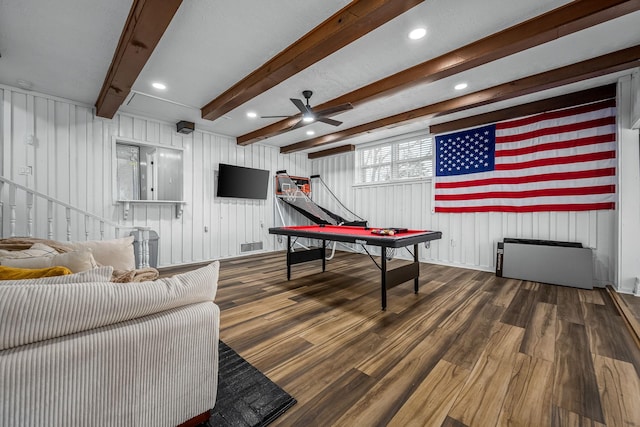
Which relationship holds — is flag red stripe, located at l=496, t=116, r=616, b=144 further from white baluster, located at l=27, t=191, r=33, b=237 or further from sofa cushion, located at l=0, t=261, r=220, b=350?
white baluster, located at l=27, t=191, r=33, b=237

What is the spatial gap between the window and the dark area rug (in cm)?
491

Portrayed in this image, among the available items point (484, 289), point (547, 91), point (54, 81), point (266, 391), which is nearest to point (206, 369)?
point (266, 391)

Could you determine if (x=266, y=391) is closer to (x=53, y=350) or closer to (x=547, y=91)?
(x=53, y=350)

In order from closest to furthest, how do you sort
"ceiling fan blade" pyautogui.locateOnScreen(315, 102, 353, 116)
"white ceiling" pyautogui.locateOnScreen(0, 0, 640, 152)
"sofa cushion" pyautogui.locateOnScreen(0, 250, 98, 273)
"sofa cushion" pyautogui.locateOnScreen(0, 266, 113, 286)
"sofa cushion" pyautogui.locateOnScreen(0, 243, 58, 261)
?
"sofa cushion" pyautogui.locateOnScreen(0, 266, 113, 286) < "sofa cushion" pyautogui.locateOnScreen(0, 250, 98, 273) < "sofa cushion" pyautogui.locateOnScreen(0, 243, 58, 261) < "white ceiling" pyautogui.locateOnScreen(0, 0, 640, 152) < "ceiling fan blade" pyautogui.locateOnScreen(315, 102, 353, 116)

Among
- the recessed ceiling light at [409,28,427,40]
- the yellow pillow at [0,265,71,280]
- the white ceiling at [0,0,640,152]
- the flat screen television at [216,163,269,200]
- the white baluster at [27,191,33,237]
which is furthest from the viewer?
the flat screen television at [216,163,269,200]

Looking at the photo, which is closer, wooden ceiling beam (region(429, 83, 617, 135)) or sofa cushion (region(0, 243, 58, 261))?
sofa cushion (region(0, 243, 58, 261))

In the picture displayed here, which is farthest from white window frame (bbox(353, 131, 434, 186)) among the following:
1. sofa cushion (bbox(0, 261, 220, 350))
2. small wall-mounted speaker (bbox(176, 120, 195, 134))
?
sofa cushion (bbox(0, 261, 220, 350))

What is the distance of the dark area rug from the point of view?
139 cm

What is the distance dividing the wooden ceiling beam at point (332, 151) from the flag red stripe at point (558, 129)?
314cm

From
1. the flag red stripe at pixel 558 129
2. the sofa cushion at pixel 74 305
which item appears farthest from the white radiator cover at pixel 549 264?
the sofa cushion at pixel 74 305

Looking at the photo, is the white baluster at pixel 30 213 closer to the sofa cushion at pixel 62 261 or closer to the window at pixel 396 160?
the sofa cushion at pixel 62 261

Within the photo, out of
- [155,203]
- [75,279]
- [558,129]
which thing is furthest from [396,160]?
[75,279]

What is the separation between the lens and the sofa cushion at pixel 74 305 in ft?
2.92

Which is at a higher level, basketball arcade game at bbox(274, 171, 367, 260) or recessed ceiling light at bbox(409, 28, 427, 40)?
recessed ceiling light at bbox(409, 28, 427, 40)
